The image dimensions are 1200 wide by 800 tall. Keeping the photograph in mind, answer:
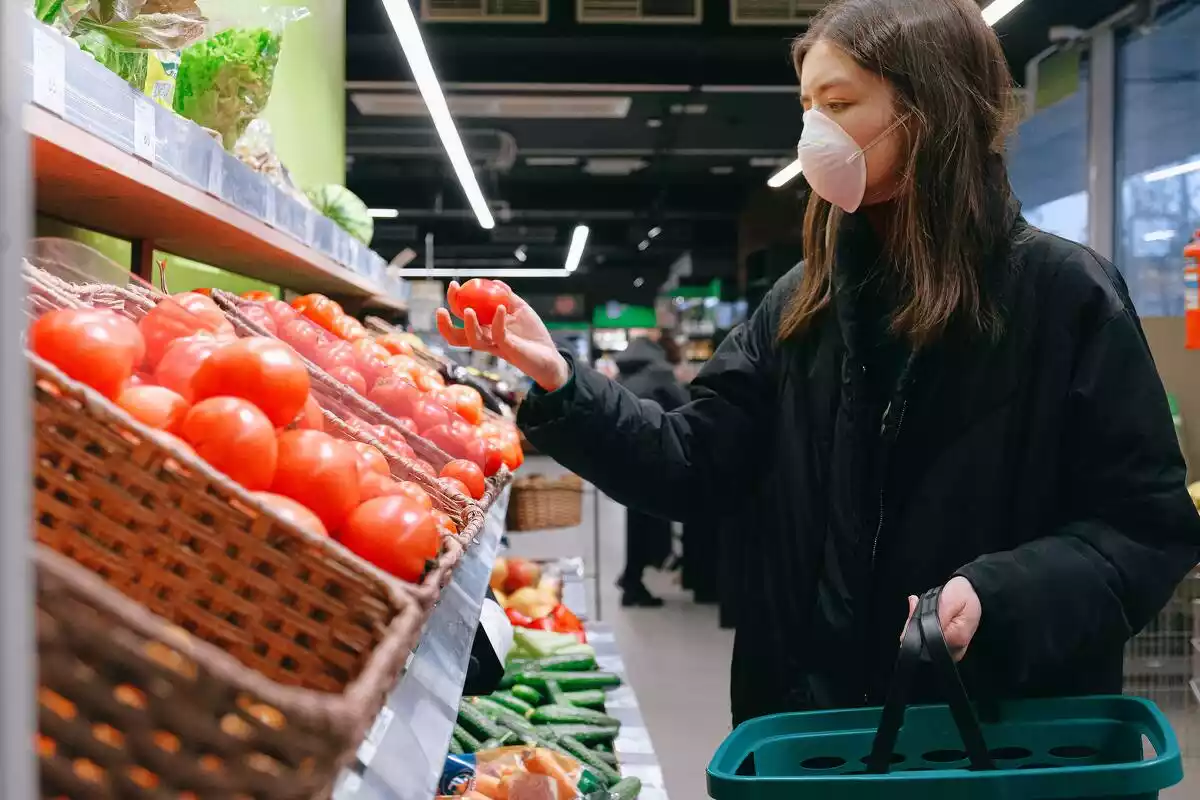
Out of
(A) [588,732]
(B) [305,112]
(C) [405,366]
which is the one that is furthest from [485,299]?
(B) [305,112]

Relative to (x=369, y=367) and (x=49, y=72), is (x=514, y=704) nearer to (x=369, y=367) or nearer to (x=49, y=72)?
(x=369, y=367)

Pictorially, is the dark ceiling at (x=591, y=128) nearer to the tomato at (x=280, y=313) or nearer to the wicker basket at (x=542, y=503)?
the wicker basket at (x=542, y=503)

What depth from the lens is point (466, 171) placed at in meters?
6.52

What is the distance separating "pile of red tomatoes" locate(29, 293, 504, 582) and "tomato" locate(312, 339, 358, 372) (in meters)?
0.71

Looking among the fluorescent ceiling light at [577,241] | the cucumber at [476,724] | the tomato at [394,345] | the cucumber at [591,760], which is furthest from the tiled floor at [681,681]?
the fluorescent ceiling light at [577,241]

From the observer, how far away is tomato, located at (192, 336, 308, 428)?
3.12 ft

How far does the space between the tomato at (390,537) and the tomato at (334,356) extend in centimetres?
88

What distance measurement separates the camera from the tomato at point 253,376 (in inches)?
37.4

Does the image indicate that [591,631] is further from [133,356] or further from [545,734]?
[133,356]

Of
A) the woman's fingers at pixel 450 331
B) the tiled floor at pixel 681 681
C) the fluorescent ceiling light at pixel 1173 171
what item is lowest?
the tiled floor at pixel 681 681

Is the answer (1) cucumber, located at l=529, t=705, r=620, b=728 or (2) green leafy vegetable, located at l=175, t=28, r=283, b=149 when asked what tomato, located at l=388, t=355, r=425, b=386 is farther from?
(1) cucumber, located at l=529, t=705, r=620, b=728

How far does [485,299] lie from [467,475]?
28cm

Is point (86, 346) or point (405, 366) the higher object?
point (86, 346)

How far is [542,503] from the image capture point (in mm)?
5551
